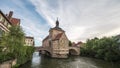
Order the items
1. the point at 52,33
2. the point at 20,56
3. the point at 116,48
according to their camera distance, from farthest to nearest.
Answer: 1. the point at 52,33
2. the point at 116,48
3. the point at 20,56

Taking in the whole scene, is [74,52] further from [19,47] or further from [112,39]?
[19,47]

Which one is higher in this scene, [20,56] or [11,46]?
[11,46]

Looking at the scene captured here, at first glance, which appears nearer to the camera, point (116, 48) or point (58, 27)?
point (116, 48)

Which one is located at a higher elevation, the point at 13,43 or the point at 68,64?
the point at 13,43

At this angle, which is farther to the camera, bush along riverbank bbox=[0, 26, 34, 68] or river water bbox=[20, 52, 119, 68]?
river water bbox=[20, 52, 119, 68]

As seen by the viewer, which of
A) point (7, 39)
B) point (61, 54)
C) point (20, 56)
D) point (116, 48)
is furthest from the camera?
point (61, 54)

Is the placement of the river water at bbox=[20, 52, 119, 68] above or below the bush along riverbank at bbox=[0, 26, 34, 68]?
below

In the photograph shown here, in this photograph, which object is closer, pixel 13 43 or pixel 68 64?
pixel 13 43

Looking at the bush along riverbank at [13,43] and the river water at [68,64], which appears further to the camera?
the river water at [68,64]

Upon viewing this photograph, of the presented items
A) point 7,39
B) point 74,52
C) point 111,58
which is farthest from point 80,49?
point 7,39

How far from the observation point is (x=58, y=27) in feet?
218

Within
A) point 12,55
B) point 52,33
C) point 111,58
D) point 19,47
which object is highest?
point 52,33

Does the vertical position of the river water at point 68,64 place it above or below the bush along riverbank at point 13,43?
below

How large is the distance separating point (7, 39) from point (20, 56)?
6473mm
